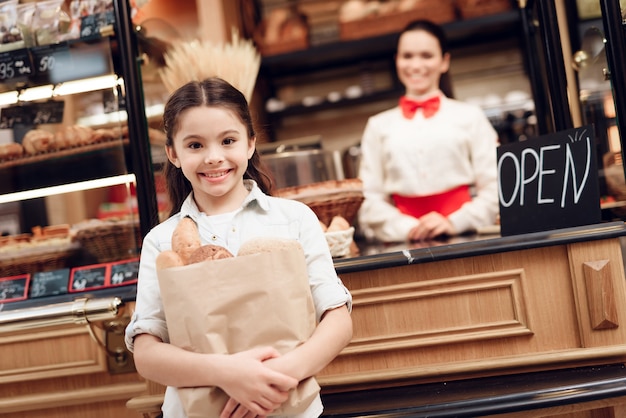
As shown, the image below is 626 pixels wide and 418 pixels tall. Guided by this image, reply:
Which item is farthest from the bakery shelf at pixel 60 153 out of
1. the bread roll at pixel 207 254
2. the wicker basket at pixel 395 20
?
the wicker basket at pixel 395 20

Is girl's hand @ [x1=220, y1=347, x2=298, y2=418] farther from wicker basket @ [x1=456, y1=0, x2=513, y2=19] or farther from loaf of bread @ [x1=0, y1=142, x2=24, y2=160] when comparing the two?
wicker basket @ [x1=456, y1=0, x2=513, y2=19]

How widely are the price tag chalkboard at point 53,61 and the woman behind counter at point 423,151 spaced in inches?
46.9

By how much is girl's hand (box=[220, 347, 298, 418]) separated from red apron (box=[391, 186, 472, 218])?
1709 mm

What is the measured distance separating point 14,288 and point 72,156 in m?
0.43

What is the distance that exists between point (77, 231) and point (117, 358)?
0.43m

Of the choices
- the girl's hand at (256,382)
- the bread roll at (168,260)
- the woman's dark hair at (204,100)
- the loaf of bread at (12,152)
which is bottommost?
the girl's hand at (256,382)

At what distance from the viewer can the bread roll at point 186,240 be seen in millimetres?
1165

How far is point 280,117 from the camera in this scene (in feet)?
13.5

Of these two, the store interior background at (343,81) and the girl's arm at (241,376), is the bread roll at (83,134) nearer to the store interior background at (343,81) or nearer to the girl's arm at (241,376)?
the girl's arm at (241,376)

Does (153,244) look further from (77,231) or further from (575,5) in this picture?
(575,5)

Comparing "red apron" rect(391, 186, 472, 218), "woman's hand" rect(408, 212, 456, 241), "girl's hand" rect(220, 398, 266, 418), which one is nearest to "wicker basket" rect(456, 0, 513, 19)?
"red apron" rect(391, 186, 472, 218)

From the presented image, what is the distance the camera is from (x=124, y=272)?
190 centimetres

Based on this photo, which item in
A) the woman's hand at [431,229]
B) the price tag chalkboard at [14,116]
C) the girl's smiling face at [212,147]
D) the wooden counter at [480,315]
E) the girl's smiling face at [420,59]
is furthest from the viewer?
the girl's smiling face at [420,59]

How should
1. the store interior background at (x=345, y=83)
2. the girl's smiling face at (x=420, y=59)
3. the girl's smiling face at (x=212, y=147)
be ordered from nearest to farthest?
the girl's smiling face at (x=212, y=147), the girl's smiling face at (x=420, y=59), the store interior background at (x=345, y=83)
